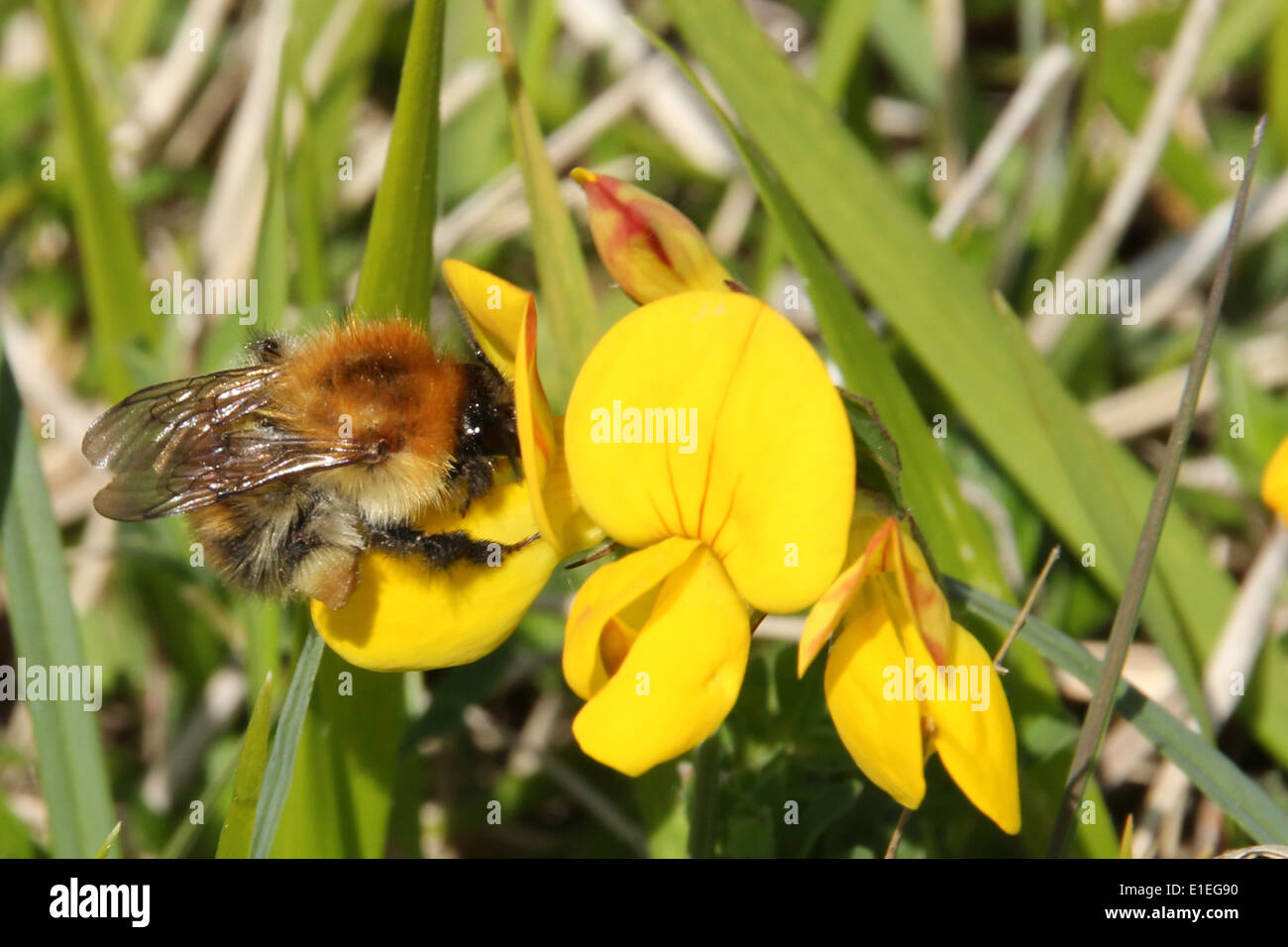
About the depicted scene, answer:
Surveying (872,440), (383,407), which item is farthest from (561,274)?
(872,440)

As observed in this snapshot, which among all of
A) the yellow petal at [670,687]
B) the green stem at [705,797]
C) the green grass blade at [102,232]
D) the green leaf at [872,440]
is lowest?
the green stem at [705,797]

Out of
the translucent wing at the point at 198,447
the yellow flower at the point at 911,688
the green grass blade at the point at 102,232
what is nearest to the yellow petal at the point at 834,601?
the yellow flower at the point at 911,688

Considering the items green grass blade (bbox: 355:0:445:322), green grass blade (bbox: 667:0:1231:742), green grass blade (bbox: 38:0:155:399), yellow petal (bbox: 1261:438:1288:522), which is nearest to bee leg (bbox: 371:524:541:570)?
green grass blade (bbox: 355:0:445:322)

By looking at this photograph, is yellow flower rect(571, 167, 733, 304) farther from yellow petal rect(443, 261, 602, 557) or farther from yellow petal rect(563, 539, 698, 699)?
yellow petal rect(563, 539, 698, 699)

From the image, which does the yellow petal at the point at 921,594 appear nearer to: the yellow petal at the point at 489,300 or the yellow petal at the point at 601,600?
the yellow petal at the point at 601,600

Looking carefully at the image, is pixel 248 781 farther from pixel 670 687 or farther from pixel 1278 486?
pixel 1278 486
